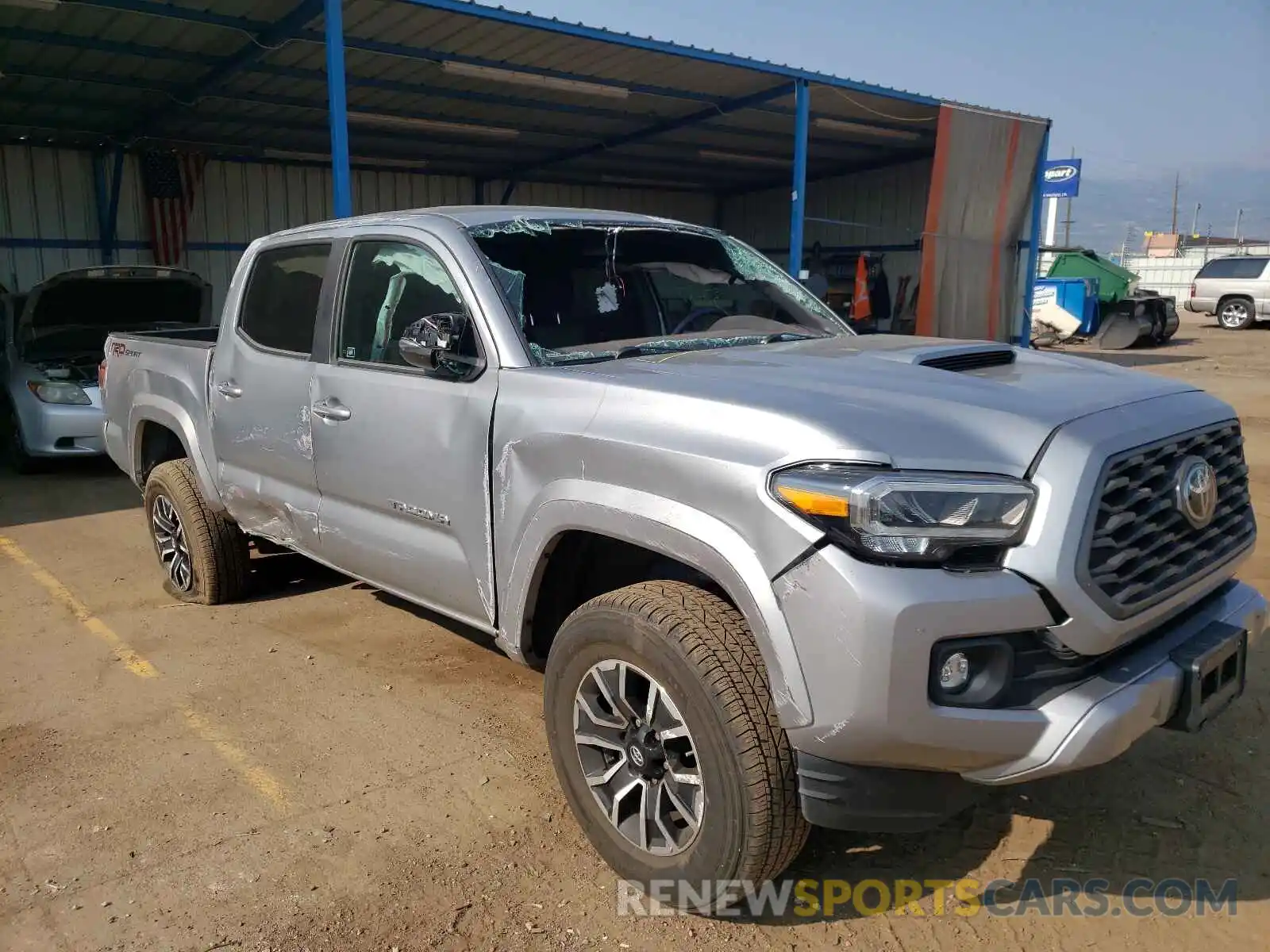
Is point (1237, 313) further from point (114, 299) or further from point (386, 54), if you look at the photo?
point (114, 299)

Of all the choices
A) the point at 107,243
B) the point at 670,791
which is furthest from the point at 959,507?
the point at 107,243

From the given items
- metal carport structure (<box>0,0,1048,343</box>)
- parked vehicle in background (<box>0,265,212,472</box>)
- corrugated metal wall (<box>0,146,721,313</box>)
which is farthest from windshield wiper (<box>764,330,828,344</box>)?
corrugated metal wall (<box>0,146,721,313</box>)

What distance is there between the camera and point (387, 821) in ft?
10.3

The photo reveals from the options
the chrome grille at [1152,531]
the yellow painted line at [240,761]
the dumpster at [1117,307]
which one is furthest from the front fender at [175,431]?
the dumpster at [1117,307]

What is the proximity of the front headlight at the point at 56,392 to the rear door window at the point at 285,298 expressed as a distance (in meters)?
5.18

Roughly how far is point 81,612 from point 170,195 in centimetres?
1441

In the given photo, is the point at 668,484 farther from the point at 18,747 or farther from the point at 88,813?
the point at 18,747

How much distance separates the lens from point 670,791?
2582 millimetres

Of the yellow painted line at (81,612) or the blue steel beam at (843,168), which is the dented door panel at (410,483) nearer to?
the yellow painted line at (81,612)

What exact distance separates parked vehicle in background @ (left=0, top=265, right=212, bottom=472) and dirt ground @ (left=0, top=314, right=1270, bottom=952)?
14.6 feet

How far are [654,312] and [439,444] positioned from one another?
100cm

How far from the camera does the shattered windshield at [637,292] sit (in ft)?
11.0

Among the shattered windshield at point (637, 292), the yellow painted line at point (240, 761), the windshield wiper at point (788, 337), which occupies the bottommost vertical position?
the yellow painted line at point (240, 761)

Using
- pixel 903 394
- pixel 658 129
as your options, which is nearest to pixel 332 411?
pixel 903 394
